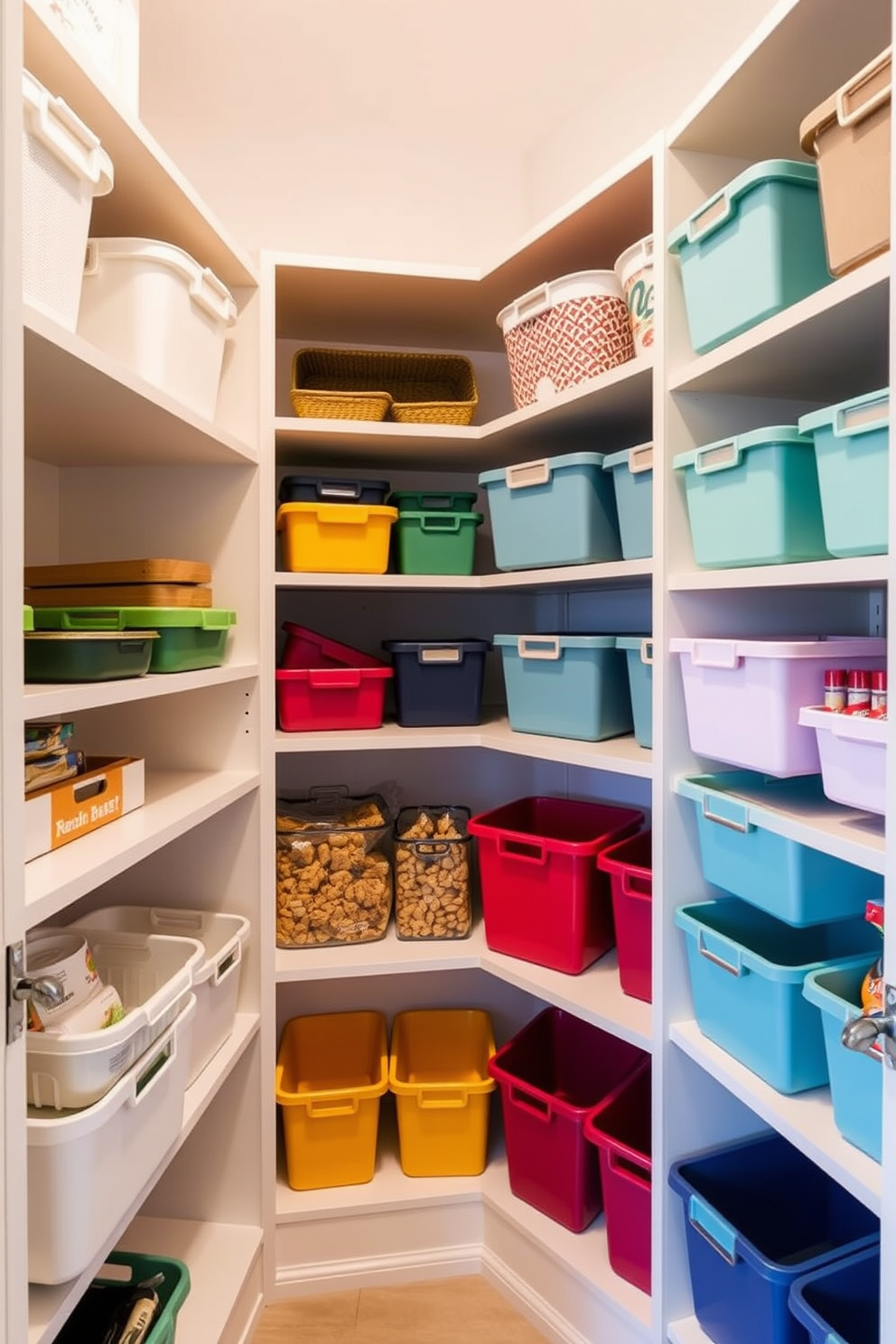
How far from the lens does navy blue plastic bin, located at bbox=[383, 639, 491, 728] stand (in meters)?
1.99

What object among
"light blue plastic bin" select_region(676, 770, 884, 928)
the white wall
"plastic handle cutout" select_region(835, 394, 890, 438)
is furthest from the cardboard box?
the white wall

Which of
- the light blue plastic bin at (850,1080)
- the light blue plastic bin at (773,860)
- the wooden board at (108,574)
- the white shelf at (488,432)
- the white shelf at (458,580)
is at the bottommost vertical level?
the light blue plastic bin at (850,1080)

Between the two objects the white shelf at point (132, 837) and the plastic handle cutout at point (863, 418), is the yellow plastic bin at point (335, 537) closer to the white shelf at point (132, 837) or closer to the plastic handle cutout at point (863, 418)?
the white shelf at point (132, 837)

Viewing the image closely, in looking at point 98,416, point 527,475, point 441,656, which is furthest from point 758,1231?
point 98,416

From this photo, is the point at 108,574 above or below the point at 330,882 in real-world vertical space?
above

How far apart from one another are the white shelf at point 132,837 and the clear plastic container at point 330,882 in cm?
20

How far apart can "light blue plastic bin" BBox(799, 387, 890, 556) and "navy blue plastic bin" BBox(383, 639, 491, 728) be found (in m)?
1.01

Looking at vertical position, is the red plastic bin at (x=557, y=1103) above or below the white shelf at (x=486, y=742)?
below

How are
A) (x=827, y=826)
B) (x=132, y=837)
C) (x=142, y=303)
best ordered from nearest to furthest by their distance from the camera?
1. (x=827, y=826)
2. (x=132, y=837)
3. (x=142, y=303)

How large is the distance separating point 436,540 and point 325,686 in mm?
424

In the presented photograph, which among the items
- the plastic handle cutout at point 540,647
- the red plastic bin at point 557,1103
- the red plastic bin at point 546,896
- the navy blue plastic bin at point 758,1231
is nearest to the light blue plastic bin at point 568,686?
the plastic handle cutout at point 540,647

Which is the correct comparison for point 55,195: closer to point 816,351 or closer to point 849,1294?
point 816,351

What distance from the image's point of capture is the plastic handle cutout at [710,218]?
1.22 m

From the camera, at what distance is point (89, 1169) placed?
1016 mm
